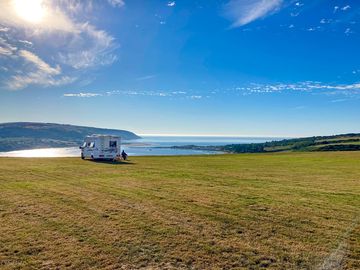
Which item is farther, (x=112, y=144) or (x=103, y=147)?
(x=112, y=144)

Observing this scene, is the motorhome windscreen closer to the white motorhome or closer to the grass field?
the white motorhome

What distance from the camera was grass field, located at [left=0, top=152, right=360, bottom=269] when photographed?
7.38 m

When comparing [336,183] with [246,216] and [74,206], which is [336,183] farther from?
[74,206]

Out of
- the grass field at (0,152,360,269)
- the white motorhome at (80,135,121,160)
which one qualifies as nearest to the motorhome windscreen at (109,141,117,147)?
the white motorhome at (80,135,121,160)

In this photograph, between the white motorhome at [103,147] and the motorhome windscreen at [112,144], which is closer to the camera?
the white motorhome at [103,147]

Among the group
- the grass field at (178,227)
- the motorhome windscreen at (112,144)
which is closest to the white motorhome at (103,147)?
the motorhome windscreen at (112,144)

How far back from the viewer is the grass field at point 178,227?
Answer: 7.38 metres

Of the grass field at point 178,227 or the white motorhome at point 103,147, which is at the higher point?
the white motorhome at point 103,147

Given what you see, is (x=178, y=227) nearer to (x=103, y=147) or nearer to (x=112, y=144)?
(x=103, y=147)

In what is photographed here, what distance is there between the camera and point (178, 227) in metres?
9.76

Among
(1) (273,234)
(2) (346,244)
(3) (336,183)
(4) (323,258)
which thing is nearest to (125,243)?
(1) (273,234)

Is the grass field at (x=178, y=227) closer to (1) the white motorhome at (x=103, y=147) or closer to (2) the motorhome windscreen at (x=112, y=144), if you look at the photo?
(1) the white motorhome at (x=103, y=147)

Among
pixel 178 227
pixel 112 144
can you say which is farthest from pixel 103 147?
pixel 178 227

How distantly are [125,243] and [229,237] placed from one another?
3025 mm
